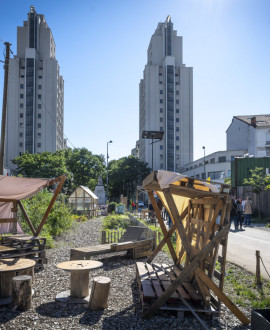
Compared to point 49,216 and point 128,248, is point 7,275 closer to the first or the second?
point 128,248

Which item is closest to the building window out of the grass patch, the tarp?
the grass patch

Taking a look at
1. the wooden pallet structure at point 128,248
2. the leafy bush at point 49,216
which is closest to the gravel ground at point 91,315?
the wooden pallet structure at point 128,248

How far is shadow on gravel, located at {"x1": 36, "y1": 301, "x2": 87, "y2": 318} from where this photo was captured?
5441 millimetres

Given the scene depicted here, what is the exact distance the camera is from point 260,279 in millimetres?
7254

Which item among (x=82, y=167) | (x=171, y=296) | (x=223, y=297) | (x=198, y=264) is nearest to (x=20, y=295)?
(x=171, y=296)

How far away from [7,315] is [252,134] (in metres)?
53.0

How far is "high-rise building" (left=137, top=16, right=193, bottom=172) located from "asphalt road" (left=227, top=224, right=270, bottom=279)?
2697 inches

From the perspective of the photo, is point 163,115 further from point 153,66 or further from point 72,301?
point 72,301

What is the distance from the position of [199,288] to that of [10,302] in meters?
3.36

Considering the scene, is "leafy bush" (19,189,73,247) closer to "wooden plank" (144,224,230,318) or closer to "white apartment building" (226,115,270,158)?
"wooden plank" (144,224,230,318)

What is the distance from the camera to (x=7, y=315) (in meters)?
5.34

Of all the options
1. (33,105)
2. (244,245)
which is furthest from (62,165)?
(244,245)

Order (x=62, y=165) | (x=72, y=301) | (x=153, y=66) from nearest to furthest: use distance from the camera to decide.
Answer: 1. (x=72, y=301)
2. (x=62, y=165)
3. (x=153, y=66)

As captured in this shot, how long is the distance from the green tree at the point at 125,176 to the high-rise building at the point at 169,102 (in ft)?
46.5
